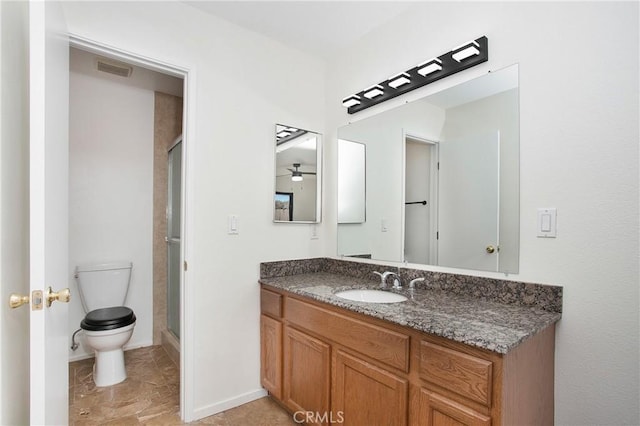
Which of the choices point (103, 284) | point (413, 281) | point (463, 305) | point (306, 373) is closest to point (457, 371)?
point (463, 305)

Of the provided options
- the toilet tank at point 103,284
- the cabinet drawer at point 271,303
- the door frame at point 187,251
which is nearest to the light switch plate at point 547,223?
the cabinet drawer at point 271,303

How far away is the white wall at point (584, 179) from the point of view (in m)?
1.19

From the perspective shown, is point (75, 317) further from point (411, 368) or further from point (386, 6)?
point (386, 6)

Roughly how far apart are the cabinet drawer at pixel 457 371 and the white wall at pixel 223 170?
131cm

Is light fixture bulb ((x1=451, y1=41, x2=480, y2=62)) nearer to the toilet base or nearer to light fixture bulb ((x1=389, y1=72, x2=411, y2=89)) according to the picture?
light fixture bulb ((x1=389, y1=72, x2=411, y2=89))

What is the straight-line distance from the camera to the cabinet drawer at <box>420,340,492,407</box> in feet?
3.47

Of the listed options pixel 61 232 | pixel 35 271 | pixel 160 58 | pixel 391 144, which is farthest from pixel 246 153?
pixel 35 271

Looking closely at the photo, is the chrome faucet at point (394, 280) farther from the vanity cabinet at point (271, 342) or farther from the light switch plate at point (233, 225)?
the light switch plate at point (233, 225)

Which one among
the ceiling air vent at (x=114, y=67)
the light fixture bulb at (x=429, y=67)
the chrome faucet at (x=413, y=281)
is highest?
the ceiling air vent at (x=114, y=67)

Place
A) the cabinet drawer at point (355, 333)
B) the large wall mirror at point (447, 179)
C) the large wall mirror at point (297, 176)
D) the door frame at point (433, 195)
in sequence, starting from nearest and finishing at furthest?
the cabinet drawer at point (355, 333) → the large wall mirror at point (447, 179) → the door frame at point (433, 195) → the large wall mirror at point (297, 176)

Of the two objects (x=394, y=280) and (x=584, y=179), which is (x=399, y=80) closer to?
(x=584, y=179)

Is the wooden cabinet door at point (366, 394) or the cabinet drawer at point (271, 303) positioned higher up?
the cabinet drawer at point (271, 303)

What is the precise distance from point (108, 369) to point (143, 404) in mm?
488

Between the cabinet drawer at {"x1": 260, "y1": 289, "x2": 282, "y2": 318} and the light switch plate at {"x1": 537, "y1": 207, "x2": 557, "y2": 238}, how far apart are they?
1431mm
